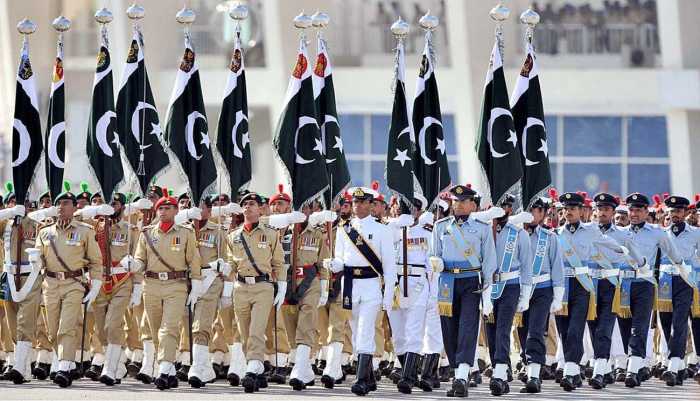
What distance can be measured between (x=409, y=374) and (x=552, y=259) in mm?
2039

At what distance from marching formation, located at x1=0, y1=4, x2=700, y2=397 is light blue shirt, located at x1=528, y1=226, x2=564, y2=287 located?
0.02m

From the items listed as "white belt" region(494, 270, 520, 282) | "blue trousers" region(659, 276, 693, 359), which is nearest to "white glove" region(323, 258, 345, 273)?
"white belt" region(494, 270, 520, 282)

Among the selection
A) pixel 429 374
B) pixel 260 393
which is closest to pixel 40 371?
pixel 260 393

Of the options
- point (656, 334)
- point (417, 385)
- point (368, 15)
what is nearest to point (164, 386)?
point (417, 385)

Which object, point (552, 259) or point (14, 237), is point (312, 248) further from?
point (14, 237)

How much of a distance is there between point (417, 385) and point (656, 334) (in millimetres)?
5594

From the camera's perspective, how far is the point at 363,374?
16.1 metres

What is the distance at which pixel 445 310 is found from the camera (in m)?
16.3

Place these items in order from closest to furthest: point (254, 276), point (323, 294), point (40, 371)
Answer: point (254, 276)
point (323, 294)
point (40, 371)

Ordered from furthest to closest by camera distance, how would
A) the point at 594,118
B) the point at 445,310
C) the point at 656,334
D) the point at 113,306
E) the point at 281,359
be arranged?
the point at 594,118 → the point at 656,334 → the point at 281,359 → the point at 113,306 → the point at 445,310

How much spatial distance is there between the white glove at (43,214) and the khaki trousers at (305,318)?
8.36 ft

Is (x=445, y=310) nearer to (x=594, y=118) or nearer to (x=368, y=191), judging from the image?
(x=368, y=191)

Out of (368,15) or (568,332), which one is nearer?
(568,332)

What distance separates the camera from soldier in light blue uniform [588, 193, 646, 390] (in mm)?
18000
